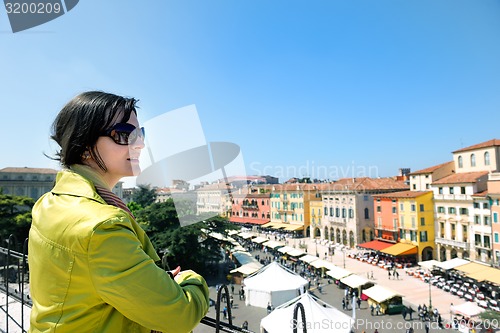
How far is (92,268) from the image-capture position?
2.81 feet

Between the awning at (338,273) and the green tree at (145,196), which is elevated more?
the green tree at (145,196)

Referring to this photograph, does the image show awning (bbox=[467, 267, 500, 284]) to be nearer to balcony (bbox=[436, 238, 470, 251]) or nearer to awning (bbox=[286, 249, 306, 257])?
balcony (bbox=[436, 238, 470, 251])

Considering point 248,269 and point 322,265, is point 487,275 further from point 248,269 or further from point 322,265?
point 248,269

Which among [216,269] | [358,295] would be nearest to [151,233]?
[216,269]

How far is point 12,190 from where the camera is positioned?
46.0 metres

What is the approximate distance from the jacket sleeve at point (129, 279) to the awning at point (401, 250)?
112 ft

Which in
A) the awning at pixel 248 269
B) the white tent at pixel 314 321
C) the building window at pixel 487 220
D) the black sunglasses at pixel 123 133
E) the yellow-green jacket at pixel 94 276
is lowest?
the awning at pixel 248 269

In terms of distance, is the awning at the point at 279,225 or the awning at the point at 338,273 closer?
the awning at the point at 338,273

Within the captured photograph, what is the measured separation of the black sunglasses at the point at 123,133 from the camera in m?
1.21

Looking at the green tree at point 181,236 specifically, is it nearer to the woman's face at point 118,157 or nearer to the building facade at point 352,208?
the building facade at point 352,208


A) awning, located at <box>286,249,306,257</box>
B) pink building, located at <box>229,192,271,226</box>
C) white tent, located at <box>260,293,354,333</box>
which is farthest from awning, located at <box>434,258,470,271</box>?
pink building, located at <box>229,192,271,226</box>

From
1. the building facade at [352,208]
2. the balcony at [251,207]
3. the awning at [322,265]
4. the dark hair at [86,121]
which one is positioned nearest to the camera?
the dark hair at [86,121]

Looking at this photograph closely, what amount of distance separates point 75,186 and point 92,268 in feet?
0.96

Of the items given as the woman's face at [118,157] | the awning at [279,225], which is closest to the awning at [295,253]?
the awning at [279,225]
